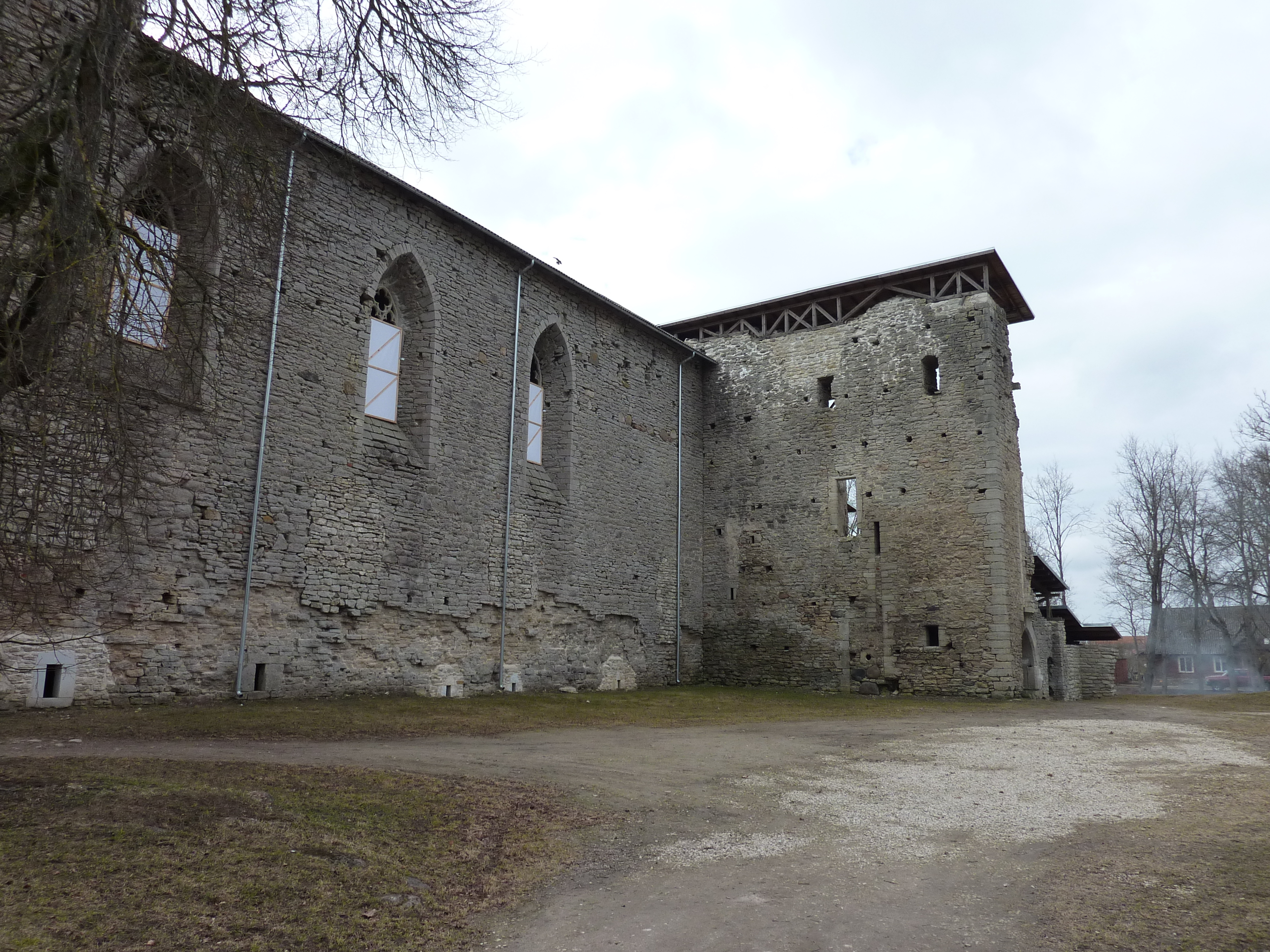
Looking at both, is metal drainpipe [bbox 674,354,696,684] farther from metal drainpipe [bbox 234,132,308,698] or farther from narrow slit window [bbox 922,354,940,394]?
metal drainpipe [bbox 234,132,308,698]

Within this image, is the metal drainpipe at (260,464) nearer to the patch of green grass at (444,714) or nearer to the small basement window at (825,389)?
the patch of green grass at (444,714)

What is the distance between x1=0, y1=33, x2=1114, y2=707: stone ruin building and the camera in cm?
1011

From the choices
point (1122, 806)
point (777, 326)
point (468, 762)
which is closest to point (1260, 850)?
point (1122, 806)

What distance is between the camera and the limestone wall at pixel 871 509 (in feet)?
56.1

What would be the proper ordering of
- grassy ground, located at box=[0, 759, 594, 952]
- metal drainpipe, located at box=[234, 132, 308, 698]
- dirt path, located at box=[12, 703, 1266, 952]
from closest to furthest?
grassy ground, located at box=[0, 759, 594, 952], dirt path, located at box=[12, 703, 1266, 952], metal drainpipe, located at box=[234, 132, 308, 698]

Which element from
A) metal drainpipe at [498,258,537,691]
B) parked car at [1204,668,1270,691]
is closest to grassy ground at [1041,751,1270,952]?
metal drainpipe at [498,258,537,691]

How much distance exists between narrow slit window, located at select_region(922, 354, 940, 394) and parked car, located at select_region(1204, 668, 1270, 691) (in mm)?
21455

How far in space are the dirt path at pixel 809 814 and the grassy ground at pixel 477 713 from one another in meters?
0.70

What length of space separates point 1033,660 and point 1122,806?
40.8 feet

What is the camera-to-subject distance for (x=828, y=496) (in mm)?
19109

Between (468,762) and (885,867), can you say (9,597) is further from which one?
(885,867)

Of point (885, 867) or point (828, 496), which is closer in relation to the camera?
point (885, 867)

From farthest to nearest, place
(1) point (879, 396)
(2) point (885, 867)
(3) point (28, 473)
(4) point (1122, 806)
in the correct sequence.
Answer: (1) point (879, 396)
(4) point (1122, 806)
(3) point (28, 473)
(2) point (885, 867)

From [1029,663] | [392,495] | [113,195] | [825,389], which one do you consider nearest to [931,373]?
[825,389]
